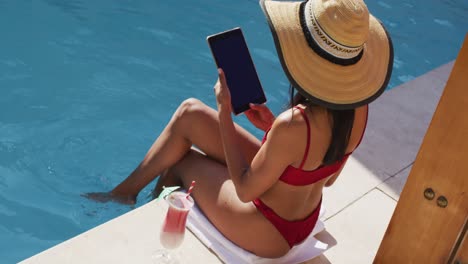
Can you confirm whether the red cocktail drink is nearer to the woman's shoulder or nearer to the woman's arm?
the woman's arm

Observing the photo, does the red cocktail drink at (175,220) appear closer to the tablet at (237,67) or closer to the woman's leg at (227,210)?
the woman's leg at (227,210)

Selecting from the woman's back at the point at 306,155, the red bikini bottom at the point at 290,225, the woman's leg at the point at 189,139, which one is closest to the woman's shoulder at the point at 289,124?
the woman's back at the point at 306,155

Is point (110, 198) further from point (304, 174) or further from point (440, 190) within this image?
point (440, 190)

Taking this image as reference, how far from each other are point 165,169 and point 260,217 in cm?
68

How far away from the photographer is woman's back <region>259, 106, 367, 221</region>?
2.43 metres

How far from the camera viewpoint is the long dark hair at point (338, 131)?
2.47 metres

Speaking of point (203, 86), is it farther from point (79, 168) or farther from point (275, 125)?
point (275, 125)

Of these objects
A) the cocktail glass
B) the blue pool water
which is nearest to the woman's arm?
the cocktail glass

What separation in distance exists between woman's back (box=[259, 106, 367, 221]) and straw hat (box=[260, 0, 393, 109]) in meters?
0.09

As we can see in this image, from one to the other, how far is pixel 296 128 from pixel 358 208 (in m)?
1.22

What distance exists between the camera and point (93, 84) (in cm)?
Result: 493

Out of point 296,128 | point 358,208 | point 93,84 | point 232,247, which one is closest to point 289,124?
point 296,128

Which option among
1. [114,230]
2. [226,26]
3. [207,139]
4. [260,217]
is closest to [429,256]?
[260,217]

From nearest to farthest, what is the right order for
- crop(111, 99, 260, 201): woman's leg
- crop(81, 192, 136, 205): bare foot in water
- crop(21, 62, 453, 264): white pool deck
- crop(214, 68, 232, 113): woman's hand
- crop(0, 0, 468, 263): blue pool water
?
crop(214, 68, 232, 113): woman's hand → crop(21, 62, 453, 264): white pool deck → crop(111, 99, 260, 201): woman's leg → crop(81, 192, 136, 205): bare foot in water → crop(0, 0, 468, 263): blue pool water
